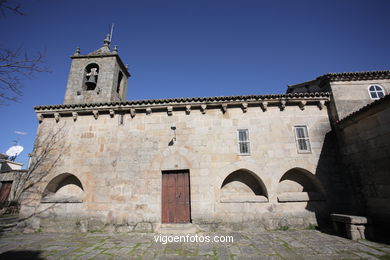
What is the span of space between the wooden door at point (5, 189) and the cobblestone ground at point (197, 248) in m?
13.2

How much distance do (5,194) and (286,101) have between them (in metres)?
24.1

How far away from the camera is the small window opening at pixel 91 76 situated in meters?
11.1

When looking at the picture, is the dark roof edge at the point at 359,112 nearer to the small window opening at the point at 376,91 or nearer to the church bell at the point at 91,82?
the small window opening at the point at 376,91

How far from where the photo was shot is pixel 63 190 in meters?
8.21

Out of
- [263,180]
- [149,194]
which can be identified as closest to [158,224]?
[149,194]

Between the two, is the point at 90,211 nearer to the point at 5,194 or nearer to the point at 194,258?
the point at 194,258

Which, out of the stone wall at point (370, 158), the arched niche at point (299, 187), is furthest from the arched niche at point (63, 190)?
the stone wall at point (370, 158)

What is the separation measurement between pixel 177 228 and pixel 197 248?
1.76 meters

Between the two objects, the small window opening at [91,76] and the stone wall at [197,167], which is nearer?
the stone wall at [197,167]

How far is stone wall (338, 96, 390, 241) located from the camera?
6.01 metres

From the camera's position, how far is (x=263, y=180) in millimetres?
7477

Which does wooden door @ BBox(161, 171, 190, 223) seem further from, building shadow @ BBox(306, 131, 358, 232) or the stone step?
building shadow @ BBox(306, 131, 358, 232)

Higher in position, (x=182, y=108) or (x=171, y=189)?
(x=182, y=108)

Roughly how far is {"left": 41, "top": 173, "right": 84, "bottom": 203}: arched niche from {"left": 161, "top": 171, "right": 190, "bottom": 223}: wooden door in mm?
3821
